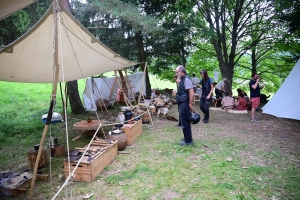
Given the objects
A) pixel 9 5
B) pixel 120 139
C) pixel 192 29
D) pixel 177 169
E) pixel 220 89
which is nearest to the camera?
pixel 9 5

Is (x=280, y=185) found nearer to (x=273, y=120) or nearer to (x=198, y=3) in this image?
(x=273, y=120)

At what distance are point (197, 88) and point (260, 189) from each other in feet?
26.9

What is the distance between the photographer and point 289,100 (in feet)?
22.7

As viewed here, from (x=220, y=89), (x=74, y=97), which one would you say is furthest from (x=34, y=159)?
(x=220, y=89)

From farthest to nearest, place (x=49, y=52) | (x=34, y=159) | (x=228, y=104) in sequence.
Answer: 1. (x=228, y=104)
2. (x=49, y=52)
3. (x=34, y=159)

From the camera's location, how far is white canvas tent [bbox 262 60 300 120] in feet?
21.9

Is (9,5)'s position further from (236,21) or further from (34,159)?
(236,21)

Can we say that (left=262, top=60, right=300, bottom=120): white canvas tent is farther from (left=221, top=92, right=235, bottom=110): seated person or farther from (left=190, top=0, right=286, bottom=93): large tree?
(left=190, top=0, right=286, bottom=93): large tree

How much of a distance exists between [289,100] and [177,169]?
18.4 feet

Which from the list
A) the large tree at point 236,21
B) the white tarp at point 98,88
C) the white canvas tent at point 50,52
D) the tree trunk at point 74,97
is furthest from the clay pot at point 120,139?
the large tree at point 236,21

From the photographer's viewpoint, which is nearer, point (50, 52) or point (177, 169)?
point (177, 169)

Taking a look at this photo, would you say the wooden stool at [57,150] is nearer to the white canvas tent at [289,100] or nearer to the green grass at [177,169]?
the green grass at [177,169]

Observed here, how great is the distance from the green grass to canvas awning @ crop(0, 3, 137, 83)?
165 cm

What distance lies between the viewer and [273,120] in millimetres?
6812
